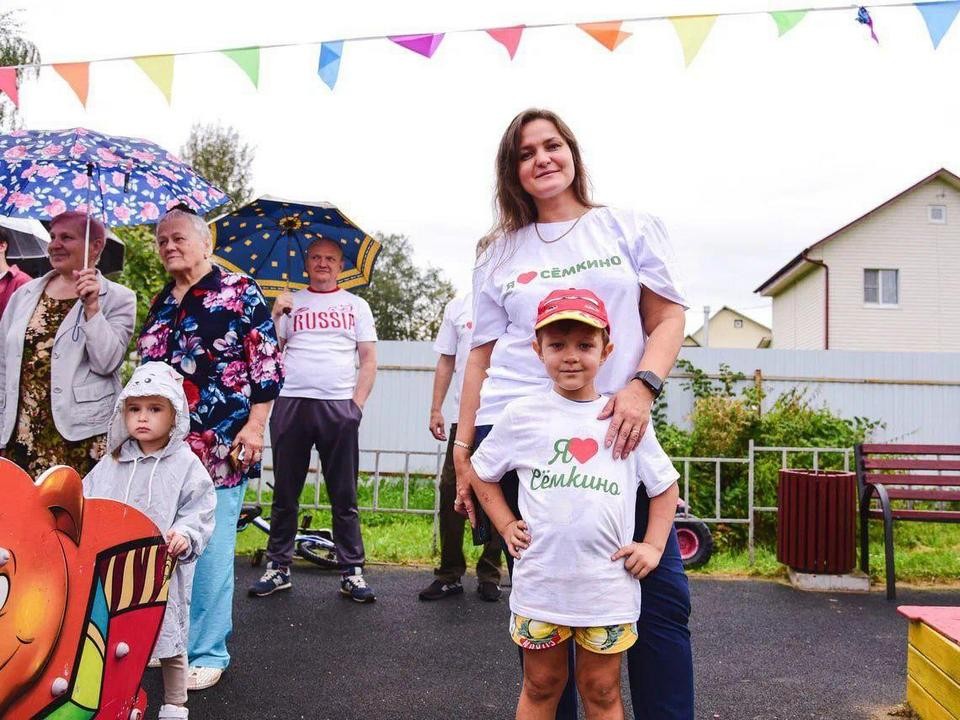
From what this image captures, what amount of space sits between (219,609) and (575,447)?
1990 mm

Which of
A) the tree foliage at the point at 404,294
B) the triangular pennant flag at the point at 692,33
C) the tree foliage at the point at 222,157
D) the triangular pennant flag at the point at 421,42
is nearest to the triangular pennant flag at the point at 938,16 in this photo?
the triangular pennant flag at the point at 692,33

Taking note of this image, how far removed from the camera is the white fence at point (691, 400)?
10250mm

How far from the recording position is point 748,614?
15.2 ft

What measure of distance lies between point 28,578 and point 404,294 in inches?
1573

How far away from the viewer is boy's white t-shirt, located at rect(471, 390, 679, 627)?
188cm

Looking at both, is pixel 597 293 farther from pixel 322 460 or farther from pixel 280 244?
pixel 280 244

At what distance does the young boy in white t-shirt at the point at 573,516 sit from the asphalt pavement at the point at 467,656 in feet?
4.09

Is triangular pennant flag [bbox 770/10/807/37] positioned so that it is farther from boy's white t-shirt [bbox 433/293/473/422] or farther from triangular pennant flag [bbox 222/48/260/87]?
triangular pennant flag [bbox 222/48/260/87]

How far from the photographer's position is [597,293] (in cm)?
210

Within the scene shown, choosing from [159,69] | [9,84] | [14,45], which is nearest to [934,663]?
[159,69]

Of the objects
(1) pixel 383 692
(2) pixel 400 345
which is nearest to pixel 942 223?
(2) pixel 400 345

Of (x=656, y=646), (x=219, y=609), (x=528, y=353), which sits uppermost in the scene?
(x=528, y=353)

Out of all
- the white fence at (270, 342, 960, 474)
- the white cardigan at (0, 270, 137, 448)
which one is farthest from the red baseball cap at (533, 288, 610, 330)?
the white fence at (270, 342, 960, 474)

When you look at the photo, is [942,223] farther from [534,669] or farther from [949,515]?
[534,669]
